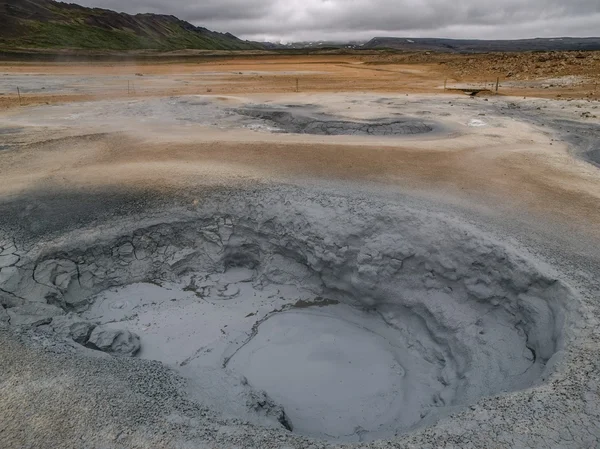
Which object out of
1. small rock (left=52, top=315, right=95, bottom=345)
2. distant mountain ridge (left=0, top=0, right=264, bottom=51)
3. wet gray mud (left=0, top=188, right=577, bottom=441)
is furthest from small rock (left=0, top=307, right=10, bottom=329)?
distant mountain ridge (left=0, top=0, right=264, bottom=51)

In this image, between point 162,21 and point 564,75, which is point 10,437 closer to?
point 564,75

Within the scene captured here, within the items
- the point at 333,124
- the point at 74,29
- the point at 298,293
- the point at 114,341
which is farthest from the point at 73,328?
the point at 74,29

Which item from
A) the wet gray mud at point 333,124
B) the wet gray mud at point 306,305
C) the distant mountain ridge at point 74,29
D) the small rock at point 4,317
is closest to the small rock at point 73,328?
the wet gray mud at point 306,305

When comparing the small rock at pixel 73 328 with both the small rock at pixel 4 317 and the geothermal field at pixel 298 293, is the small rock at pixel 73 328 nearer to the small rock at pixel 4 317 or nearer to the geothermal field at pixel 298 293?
the geothermal field at pixel 298 293

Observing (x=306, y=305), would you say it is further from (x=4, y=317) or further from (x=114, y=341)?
(x=4, y=317)

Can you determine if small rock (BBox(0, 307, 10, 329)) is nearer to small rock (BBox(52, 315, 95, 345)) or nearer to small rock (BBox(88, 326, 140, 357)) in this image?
small rock (BBox(52, 315, 95, 345))
